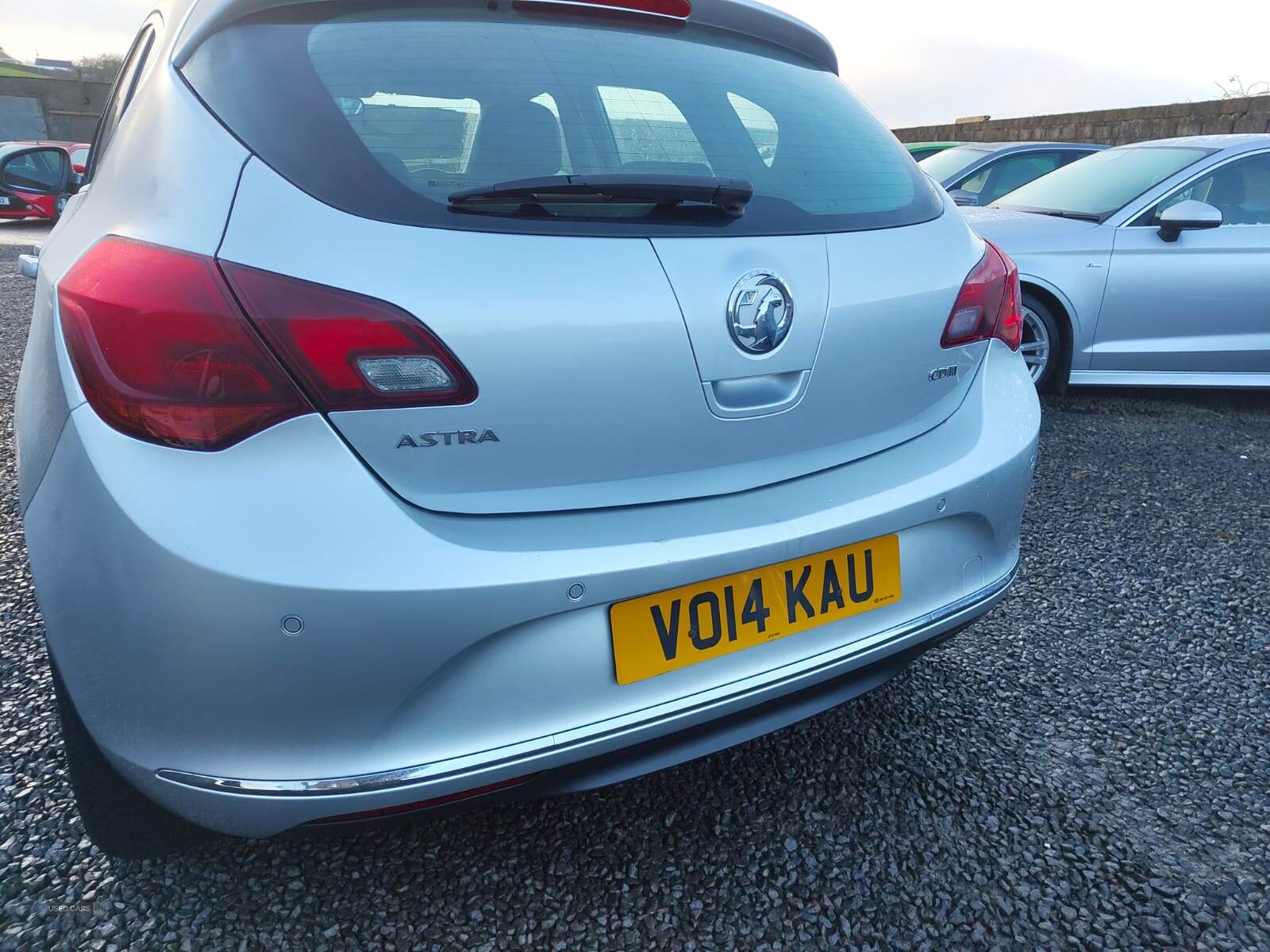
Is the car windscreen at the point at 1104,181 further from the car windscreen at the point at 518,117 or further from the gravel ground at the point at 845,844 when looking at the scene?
the car windscreen at the point at 518,117

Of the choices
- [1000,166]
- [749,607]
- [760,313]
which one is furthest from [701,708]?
[1000,166]

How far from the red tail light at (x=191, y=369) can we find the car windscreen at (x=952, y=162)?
276 inches

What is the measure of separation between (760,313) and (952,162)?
23.3 ft

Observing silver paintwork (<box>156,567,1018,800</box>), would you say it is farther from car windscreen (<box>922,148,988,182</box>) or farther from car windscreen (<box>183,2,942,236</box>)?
car windscreen (<box>922,148,988,182</box>)

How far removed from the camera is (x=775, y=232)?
152cm

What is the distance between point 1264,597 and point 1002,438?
1613 mm

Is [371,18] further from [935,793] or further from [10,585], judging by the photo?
[10,585]

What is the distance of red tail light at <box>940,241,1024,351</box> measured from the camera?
5.74 ft

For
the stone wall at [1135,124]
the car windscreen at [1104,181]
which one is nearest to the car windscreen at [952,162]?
the car windscreen at [1104,181]

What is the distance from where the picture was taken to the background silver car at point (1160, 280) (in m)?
4.64

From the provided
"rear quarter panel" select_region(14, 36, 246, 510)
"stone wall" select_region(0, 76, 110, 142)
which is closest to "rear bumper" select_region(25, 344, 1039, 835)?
"rear quarter panel" select_region(14, 36, 246, 510)

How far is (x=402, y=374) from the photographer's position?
1.23m

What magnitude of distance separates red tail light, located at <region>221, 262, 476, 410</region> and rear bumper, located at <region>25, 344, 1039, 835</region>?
7 centimetres

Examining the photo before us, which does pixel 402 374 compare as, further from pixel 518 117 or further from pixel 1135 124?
pixel 1135 124
